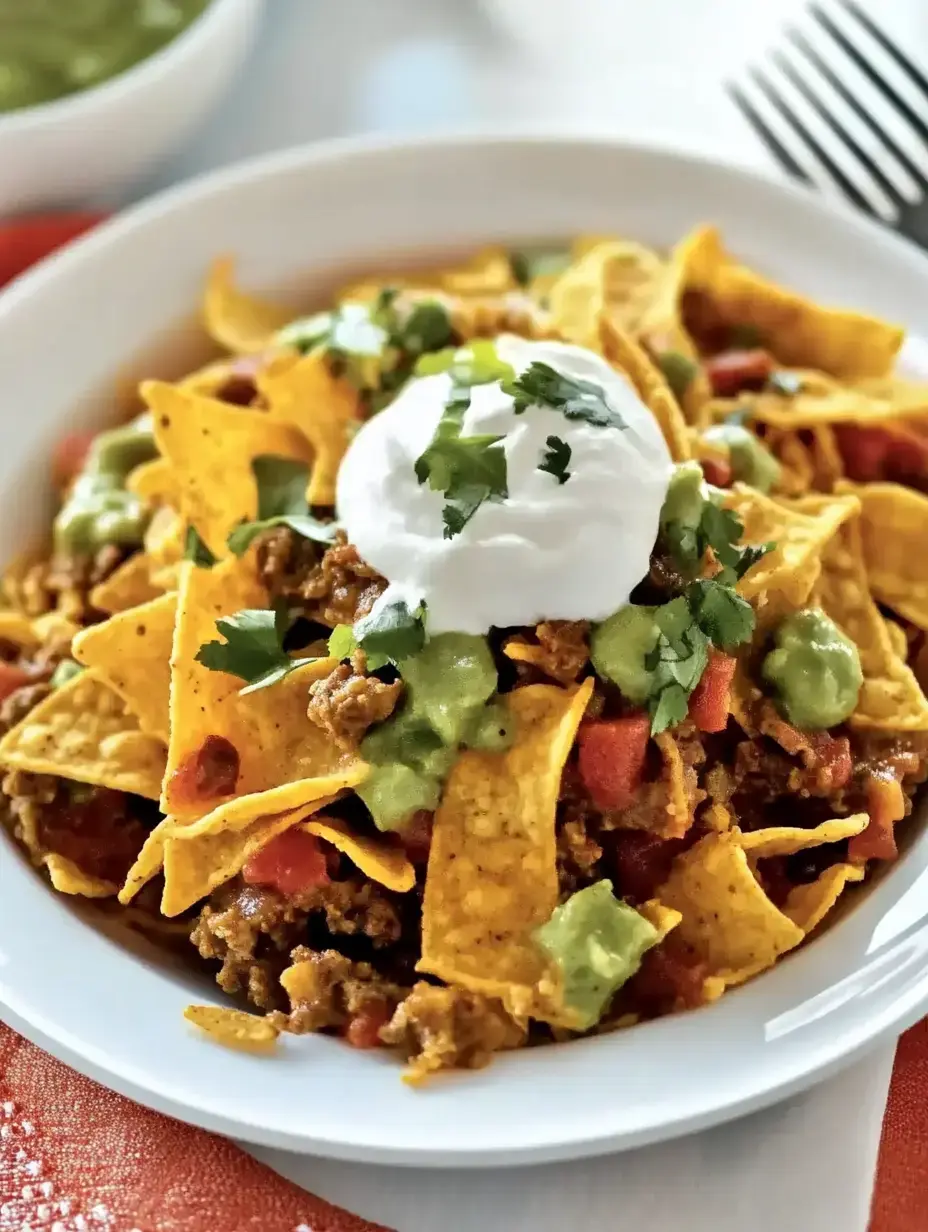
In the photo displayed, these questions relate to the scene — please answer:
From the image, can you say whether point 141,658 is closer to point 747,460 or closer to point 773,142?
point 747,460

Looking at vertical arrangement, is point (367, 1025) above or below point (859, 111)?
below

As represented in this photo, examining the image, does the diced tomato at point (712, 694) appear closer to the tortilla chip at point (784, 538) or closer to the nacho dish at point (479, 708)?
the nacho dish at point (479, 708)

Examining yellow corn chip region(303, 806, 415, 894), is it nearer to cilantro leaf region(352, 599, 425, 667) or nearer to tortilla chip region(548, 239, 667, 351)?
cilantro leaf region(352, 599, 425, 667)

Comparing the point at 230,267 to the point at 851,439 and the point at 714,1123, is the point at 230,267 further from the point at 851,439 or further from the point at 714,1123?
the point at 714,1123

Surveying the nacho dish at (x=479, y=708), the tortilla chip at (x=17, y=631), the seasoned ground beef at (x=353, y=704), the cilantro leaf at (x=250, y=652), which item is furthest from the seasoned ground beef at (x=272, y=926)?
the tortilla chip at (x=17, y=631)

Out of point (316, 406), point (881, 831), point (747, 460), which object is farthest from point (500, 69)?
point (881, 831)

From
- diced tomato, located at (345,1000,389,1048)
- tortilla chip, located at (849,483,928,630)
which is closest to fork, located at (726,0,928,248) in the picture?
tortilla chip, located at (849,483,928,630)

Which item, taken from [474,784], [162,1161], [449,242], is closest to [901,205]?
[449,242]
